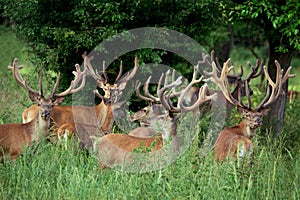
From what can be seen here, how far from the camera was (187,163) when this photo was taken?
7301 millimetres

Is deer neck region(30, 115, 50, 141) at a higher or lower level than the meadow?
higher

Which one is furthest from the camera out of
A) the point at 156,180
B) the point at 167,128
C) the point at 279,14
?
the point at 279,14

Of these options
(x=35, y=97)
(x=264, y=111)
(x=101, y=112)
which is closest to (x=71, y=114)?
(x=101, y=112)

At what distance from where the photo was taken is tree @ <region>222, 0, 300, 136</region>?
9.51 meters

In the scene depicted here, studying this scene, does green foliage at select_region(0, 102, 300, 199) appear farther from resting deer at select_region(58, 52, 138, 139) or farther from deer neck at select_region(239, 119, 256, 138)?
resting deer at select_region(58, 52, 138, 139)

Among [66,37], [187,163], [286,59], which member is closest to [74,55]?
[66,37]

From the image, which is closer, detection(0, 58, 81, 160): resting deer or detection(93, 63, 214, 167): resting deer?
detection(93, 63, 214, 167): resting deer

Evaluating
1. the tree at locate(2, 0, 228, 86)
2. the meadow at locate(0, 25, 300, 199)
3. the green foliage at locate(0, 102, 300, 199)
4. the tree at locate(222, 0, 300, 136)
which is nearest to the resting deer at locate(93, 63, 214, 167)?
the meadow at locate(0, 25, 300, 199)

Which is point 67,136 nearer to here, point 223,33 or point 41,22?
point 41,22

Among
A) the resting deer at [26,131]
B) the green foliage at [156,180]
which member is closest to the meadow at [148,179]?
the green foliage at [156,180]

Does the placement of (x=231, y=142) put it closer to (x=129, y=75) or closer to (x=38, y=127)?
(x=38, y=127)

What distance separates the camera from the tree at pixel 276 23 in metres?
9.51

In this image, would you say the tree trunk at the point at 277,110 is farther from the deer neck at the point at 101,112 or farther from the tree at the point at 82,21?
the deer neck at the point at 101,112

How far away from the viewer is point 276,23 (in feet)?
31.0
